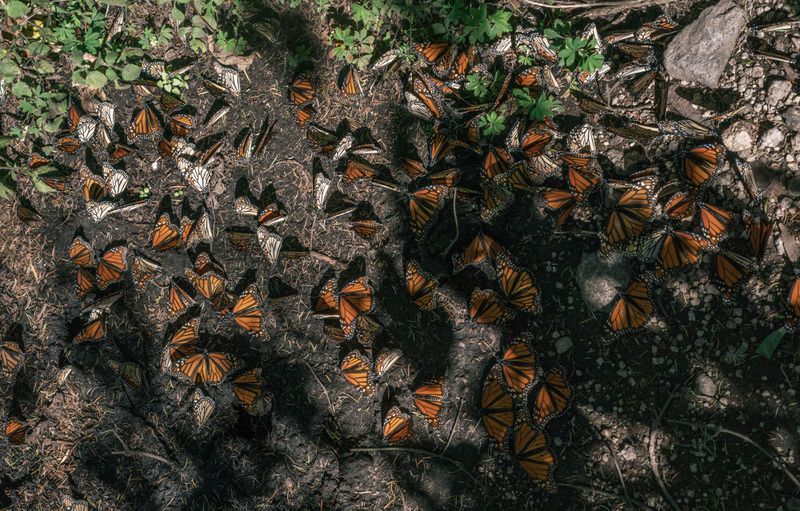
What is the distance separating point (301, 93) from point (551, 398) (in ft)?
8.77

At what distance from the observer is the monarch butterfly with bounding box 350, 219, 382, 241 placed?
12.6ft

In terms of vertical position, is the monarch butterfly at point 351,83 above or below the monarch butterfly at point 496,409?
above

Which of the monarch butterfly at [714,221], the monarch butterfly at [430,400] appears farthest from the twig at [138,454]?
the monarch butterfly at [714,221]

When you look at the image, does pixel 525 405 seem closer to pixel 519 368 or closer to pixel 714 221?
pixel 519 368

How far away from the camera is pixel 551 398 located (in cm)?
355

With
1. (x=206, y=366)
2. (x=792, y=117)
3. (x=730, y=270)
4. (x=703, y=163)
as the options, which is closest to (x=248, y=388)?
(x=206, y=366)

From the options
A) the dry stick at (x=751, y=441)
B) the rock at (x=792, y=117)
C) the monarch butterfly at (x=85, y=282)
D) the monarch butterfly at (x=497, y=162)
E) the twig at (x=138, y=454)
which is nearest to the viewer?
the dry stick at (x=751, y=441)

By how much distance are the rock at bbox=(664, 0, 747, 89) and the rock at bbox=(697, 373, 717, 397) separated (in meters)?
1.84

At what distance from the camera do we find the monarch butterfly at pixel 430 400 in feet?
12.1

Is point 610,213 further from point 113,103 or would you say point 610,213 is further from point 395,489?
point 113,103

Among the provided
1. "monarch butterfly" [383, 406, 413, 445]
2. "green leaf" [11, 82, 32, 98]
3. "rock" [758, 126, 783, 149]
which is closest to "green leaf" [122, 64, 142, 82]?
"green leaf" [11, 82, 32, 98]

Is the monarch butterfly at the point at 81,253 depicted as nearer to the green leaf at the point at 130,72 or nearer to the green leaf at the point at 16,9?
the green leaf at the point at 130,72

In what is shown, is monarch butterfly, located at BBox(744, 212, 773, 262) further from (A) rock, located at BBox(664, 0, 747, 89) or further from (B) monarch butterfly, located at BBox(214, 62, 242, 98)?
(B) monarch butterfly, located at BBox(214, 62, 242, 98)

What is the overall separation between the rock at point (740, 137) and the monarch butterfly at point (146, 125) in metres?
3.93
